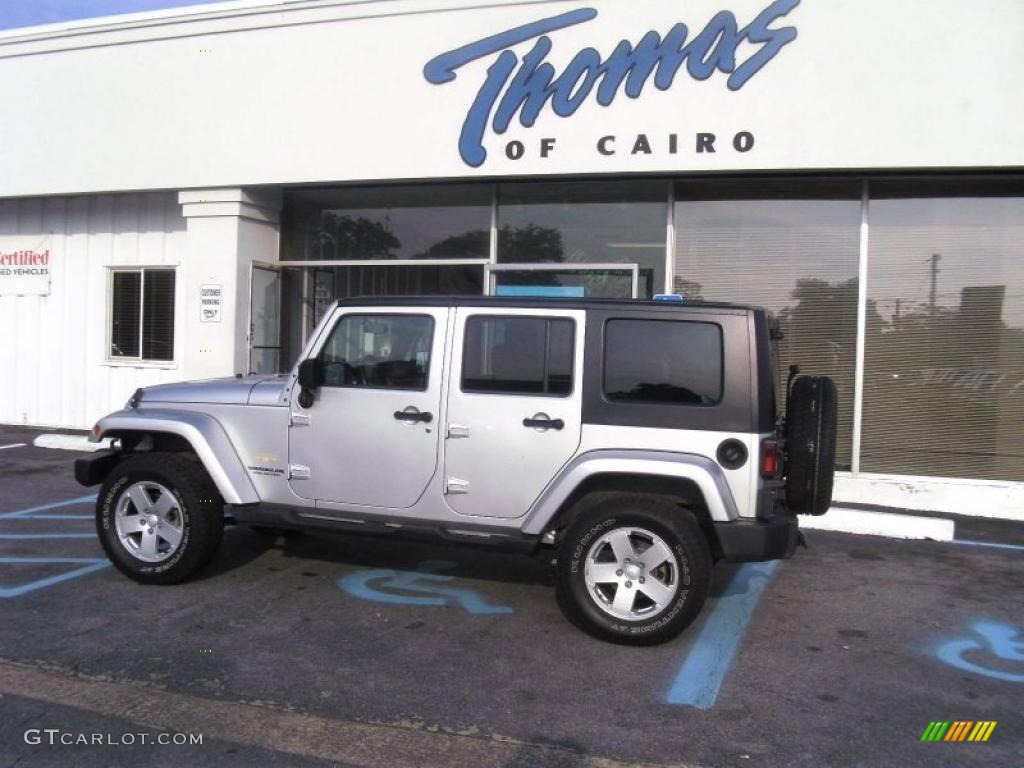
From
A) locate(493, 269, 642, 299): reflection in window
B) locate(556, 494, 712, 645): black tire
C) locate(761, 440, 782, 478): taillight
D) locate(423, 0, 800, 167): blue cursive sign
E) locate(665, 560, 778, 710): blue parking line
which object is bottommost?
locate(665, 560, 778, 710): blue parking line

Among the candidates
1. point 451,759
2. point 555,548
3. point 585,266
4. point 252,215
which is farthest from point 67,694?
point 252,215

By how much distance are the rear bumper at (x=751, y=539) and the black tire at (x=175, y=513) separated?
10.4 feet

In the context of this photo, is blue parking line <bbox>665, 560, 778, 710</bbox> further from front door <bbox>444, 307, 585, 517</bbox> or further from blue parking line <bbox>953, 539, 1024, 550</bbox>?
blue parking line <bbox>953, 539, 1024, 550</bbox>

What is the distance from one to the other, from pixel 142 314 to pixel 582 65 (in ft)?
23.6

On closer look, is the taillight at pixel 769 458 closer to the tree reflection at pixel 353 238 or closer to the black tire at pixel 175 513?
the black tire at pixel 175 513

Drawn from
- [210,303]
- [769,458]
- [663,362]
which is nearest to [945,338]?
[769,458]

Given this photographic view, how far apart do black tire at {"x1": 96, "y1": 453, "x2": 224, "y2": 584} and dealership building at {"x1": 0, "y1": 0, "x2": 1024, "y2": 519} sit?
4.29m

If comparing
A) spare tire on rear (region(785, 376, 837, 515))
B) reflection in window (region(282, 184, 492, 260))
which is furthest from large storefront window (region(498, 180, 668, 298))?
spare tire on rear (region(785, 376, 837, 515))

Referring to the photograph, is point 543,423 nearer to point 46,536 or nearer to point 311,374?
point 311,374

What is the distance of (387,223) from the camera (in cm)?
1099

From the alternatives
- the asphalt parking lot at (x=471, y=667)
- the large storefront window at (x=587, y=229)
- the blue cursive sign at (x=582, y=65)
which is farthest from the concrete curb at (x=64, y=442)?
the blue cursive sign at (x=582, y=65)

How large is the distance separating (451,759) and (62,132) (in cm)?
1116

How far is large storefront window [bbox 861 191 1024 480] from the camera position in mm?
8703

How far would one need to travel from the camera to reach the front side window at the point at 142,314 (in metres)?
11.9
